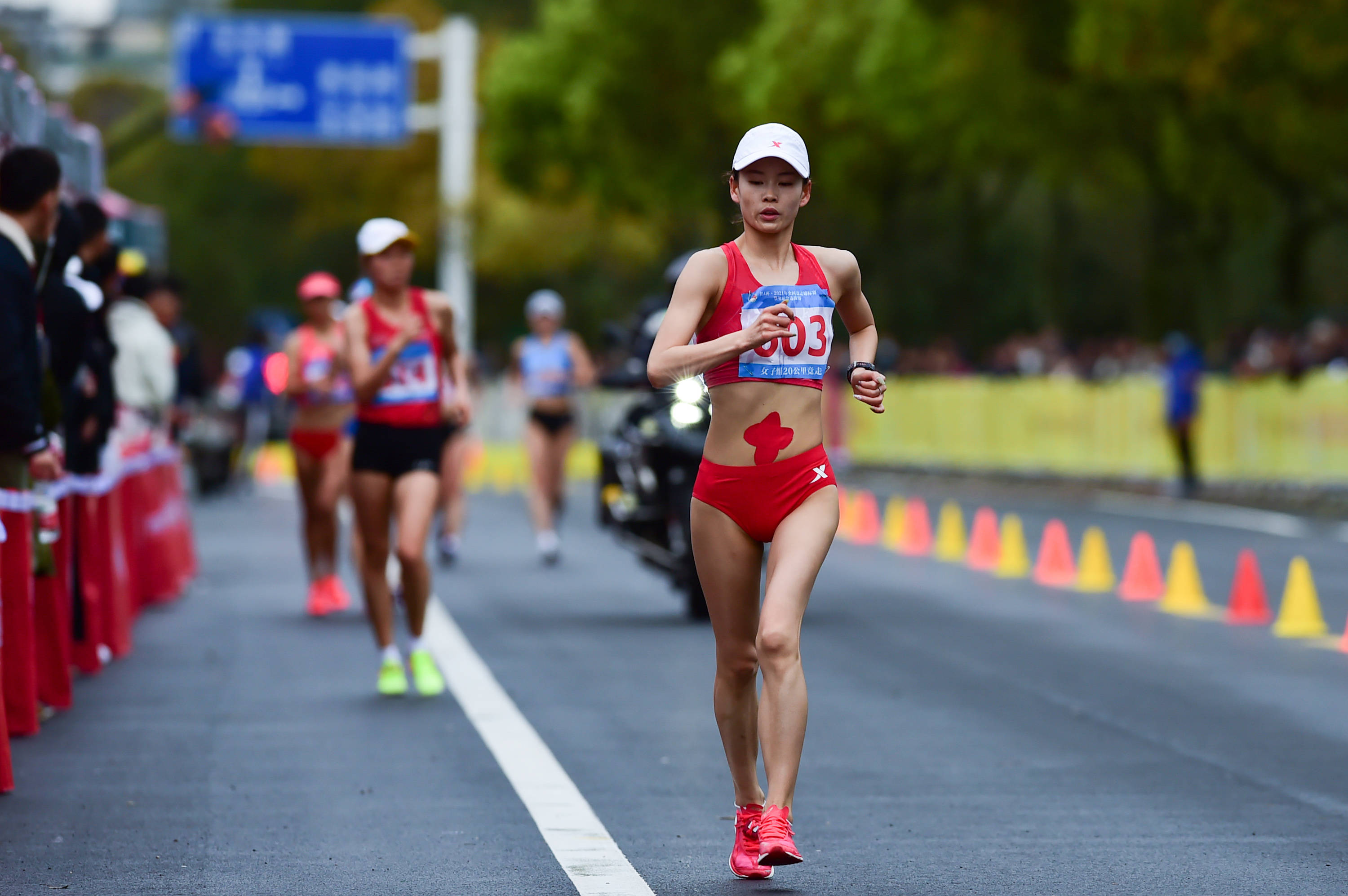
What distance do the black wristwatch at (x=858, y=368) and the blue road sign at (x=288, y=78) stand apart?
31.9 metres

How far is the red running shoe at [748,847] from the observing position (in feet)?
21.7

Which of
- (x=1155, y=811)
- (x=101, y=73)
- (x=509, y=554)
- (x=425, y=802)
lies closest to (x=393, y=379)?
(x=425, y=802)

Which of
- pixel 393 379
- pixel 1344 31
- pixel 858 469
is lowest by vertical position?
pixel 858 469

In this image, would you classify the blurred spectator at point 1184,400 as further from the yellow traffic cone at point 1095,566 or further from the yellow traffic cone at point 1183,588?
the yellow traffic cone at point 1183,588

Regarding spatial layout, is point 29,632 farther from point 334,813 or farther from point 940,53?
point 940,53

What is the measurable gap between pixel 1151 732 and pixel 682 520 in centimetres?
459

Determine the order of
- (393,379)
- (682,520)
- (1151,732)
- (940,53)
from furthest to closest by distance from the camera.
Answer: (940,53) < (682,520) < (393,379) < (1151,732)

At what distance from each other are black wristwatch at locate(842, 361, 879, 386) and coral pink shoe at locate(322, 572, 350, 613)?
8228mm

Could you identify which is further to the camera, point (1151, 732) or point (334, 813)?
point (1151, 732)

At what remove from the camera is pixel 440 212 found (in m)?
43.3

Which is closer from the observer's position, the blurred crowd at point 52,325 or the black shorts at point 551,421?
the blurred crowd at point 52,325

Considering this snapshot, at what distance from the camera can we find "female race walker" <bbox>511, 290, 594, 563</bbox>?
1888 centimetres

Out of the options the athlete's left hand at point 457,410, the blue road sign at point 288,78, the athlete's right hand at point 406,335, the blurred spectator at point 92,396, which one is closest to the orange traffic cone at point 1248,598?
the athlete's left hand at point 457,410

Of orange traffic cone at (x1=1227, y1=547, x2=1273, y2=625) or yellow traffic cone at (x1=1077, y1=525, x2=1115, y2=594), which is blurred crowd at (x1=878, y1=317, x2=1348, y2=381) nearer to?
yellow traffic cone at (x1=1077, y1=525, x2=1115, y2=594)
